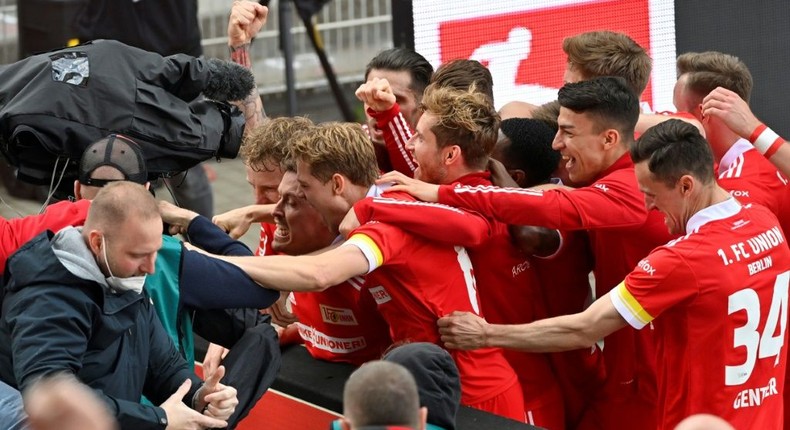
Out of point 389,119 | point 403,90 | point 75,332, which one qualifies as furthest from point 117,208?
point 403,90

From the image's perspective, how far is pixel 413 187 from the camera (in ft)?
16.0

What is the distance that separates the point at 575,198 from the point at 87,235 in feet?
6.56

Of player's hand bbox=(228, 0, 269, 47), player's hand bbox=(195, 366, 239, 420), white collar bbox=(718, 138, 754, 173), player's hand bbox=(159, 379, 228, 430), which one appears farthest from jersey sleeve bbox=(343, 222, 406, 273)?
white collar bbox=(718, 138, 754, 173)

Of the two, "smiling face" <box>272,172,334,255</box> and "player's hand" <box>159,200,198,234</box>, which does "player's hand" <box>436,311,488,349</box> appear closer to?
"smiling face" <box>272,172,334,255</box>

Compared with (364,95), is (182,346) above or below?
below

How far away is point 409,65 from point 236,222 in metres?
1.28

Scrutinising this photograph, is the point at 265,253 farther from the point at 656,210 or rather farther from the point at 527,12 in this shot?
the point at 527,12

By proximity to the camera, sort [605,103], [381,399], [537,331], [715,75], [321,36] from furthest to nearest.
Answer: [321,36]
[715,75]
[605,103]
[537,331]
[381,399]

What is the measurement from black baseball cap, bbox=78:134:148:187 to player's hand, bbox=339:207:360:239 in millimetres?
811

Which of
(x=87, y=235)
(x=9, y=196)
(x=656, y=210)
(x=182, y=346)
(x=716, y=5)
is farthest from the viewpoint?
(x=9, y=196)

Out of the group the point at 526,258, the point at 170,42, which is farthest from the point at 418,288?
the point at 170,42

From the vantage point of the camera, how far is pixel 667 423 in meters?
4.80

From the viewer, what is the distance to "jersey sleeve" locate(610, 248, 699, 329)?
452 centimetres

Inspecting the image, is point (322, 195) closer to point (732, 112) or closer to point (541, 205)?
point (541, 205)
